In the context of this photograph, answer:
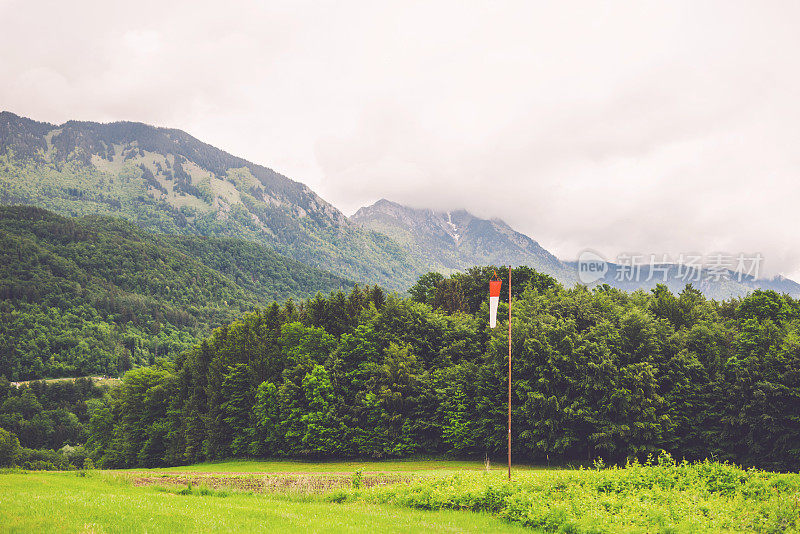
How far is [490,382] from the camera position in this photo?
56.4 metres

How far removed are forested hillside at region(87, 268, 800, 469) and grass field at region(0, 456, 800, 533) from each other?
90.7 ft

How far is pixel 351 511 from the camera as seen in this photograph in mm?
20172

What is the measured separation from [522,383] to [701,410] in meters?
18.1

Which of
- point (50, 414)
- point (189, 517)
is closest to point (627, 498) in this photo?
point (189, 517)

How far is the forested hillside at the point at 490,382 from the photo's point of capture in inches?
1911

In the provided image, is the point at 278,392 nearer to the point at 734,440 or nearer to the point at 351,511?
the point at 351,511

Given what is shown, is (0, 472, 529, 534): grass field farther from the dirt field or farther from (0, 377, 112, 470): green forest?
(0, 377, 112, 470): green forest

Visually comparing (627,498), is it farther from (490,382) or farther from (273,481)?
(490,382)

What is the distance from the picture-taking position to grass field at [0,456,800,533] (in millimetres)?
15227

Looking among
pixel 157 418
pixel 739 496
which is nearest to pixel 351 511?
pixel 739 496

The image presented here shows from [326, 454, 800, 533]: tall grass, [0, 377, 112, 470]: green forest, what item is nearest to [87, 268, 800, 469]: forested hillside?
[326, 454, 800, 533]: tall grass

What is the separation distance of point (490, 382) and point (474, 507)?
1396 inches

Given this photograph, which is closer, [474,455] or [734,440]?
[734,440]

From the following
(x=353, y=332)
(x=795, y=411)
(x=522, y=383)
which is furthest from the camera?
(x=353, y=332)
